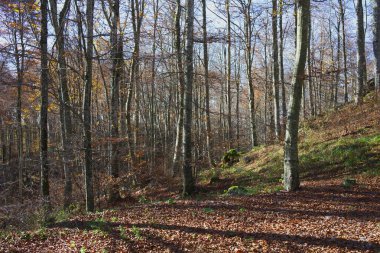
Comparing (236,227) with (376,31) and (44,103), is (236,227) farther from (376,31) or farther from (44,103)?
(376,31)

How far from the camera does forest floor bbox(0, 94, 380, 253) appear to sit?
18.0ft

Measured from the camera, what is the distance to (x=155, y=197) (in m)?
14.2

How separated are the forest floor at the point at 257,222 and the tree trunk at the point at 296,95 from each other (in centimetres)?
62

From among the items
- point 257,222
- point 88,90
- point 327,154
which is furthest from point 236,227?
point 327,154

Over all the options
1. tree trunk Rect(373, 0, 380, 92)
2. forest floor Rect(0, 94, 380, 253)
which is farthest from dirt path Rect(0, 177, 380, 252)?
tree trunk Rect(373, 0, 380, 92)

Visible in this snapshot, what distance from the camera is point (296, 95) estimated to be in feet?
29.1

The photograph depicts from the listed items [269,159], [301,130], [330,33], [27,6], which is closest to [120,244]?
[269,159]

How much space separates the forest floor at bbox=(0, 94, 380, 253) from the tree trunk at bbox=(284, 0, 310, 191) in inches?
24.5

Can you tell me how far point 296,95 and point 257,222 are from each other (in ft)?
12.7

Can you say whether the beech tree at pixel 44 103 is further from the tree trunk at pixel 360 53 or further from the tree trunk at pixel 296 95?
the tree trunk at pixel 360 53

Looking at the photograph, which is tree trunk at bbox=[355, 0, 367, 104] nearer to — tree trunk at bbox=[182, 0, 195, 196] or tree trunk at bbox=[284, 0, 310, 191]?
tree trunk at bbox=[284, 0, 310, 191]

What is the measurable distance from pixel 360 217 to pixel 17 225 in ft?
29.0

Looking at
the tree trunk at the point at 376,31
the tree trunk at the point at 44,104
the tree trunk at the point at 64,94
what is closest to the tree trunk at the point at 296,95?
the tree trunk at the point at 44,104

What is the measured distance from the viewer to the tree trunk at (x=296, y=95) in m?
8.66
